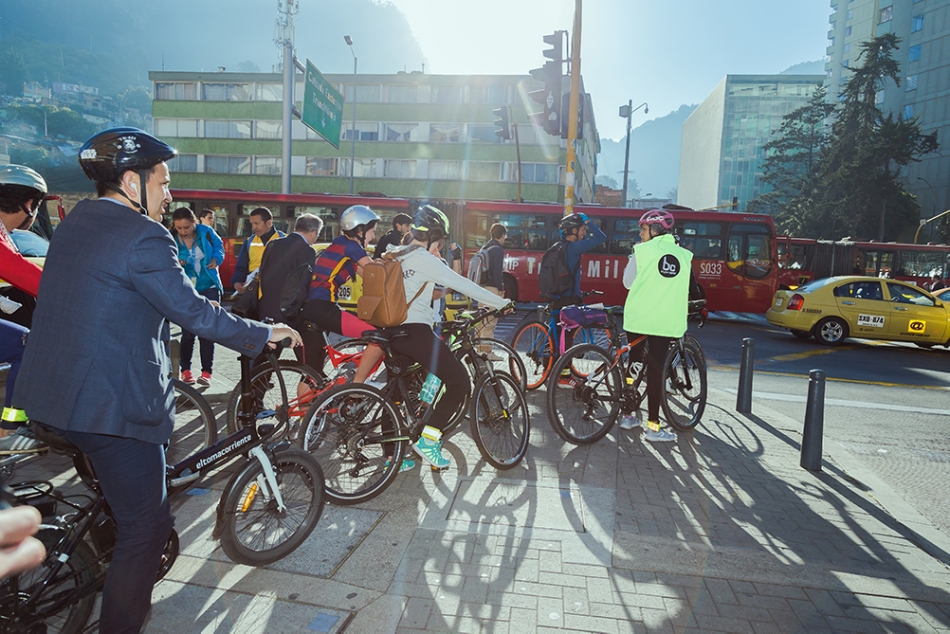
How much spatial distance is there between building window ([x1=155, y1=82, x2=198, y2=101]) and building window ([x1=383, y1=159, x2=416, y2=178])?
1560 cm

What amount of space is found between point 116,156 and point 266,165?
45.7 metres

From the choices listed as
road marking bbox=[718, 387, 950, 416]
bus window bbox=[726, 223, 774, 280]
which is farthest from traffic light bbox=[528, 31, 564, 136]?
bus window bbox=[726, 223, 774, 280]

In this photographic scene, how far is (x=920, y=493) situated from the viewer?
Result: 506 cm

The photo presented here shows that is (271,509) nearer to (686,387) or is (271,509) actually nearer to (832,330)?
(686,387)

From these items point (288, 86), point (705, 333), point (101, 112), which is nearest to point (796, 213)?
point (705, 333)

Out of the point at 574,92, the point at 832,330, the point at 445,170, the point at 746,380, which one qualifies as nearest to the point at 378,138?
the point at 445,170

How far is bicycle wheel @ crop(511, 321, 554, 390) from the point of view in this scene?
743 cm

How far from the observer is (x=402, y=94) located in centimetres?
4309

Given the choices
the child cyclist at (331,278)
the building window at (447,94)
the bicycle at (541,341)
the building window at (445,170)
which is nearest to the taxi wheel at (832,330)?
the bicycle at (541,341)

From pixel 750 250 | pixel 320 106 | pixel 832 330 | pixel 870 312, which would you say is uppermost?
pixel 320 106

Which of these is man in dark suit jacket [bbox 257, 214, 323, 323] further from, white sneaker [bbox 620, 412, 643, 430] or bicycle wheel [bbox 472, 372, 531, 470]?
white sneaker [bbox 620, 412, 643, 430]

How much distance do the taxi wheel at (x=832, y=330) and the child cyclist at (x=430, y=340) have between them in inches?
458

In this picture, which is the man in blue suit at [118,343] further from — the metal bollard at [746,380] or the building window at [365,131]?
the building window at [365,131]

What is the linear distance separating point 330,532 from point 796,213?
1987 inches
